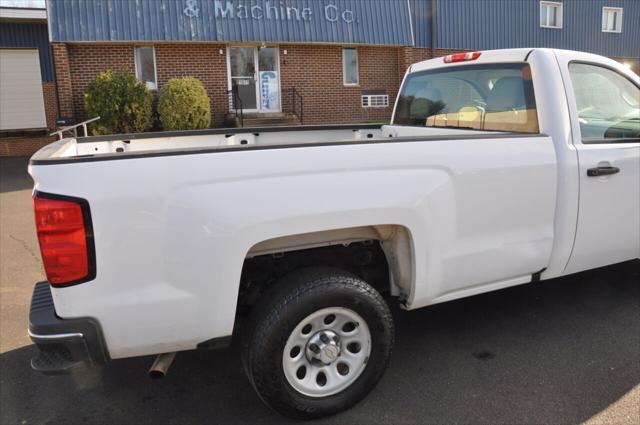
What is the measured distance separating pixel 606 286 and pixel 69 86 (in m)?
14.2

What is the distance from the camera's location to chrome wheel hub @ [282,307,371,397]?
2775mm

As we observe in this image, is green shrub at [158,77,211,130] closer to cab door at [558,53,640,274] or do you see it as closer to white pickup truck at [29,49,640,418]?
white pickup truck at [29,49,640,418]

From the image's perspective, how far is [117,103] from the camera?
541 inches

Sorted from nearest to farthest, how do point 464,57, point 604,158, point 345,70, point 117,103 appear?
point 604,158
point 464,57
point 117,103
point 345,70

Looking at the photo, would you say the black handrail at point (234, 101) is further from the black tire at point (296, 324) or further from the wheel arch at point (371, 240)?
the black tire at point (296, 324)

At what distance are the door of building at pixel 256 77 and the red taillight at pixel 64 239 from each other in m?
14.7

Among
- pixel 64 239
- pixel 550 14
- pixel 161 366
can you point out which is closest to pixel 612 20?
pixel 550 14

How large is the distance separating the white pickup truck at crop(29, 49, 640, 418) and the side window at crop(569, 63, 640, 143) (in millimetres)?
14

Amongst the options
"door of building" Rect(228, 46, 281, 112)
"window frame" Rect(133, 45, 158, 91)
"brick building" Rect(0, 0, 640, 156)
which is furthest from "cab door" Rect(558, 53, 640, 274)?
"door of building" Rect(228, 46, 281, 112)

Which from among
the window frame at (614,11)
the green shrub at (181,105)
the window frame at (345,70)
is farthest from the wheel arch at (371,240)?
the window frame at (614,11)

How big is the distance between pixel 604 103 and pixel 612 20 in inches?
933

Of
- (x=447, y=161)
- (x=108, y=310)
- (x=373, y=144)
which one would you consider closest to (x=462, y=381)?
(x=447, y=161)

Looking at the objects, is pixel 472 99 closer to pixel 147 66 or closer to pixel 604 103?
pixel 604 103

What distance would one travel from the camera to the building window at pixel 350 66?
1747 centimetres
